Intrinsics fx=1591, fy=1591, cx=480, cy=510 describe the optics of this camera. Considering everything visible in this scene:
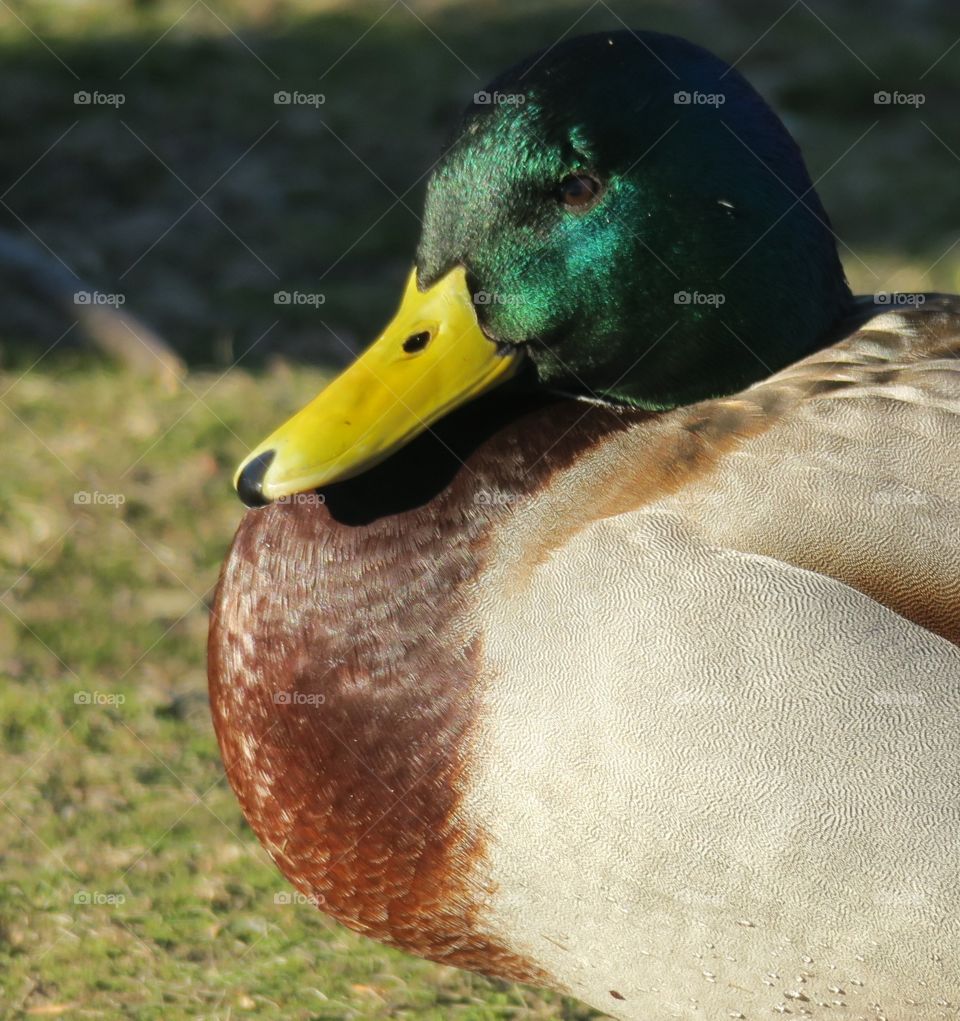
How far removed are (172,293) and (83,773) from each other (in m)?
2.60

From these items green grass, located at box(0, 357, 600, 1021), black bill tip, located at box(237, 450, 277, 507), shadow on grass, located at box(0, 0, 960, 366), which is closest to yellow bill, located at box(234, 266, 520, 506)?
black bill tip, located at box(237, 450, 277, 507)

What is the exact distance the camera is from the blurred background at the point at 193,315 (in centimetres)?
291

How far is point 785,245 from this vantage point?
2.45 m
